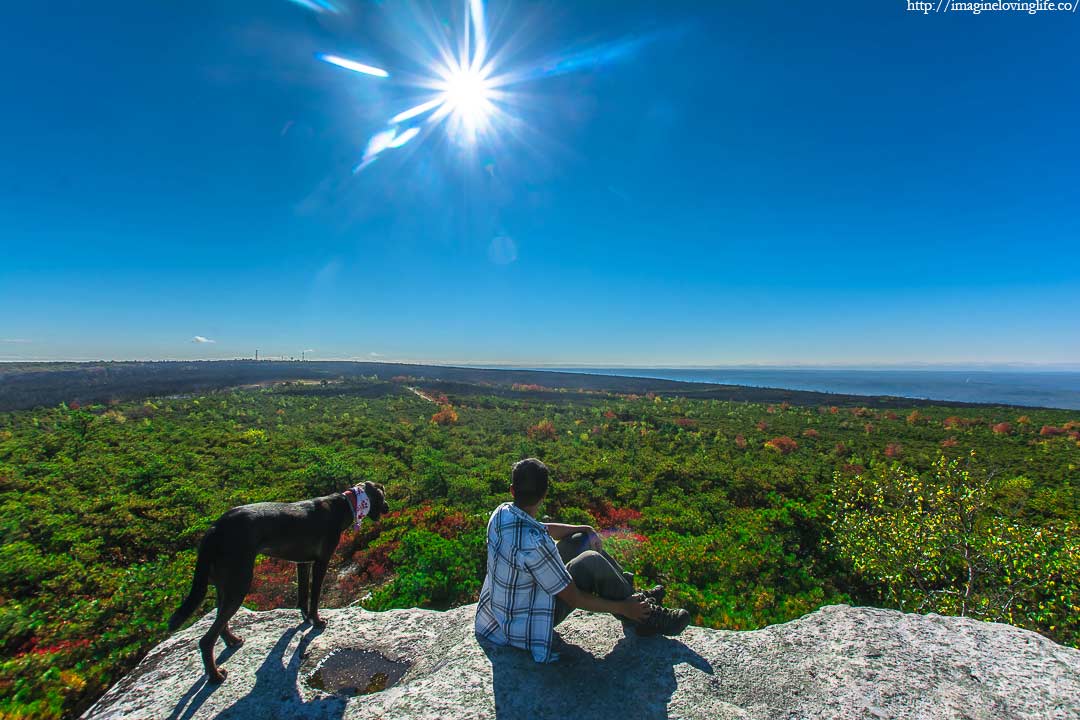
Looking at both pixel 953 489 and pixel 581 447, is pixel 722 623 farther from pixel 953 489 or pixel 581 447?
pixel 581 447

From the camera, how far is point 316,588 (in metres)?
4.36

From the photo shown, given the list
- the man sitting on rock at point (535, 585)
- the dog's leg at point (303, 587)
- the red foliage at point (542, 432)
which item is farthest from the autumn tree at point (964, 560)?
the red foliage at point (542, 432)

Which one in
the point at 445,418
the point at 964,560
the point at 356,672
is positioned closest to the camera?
the point at 356,672

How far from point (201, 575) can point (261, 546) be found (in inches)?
17.8

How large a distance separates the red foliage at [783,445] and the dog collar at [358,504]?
22.5m

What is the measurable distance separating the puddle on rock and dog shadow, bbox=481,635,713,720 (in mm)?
925

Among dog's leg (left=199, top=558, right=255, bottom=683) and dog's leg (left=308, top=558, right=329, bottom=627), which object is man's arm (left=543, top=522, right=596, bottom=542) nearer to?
dog's leg (left=308, top=558, right=329, bottom=627)

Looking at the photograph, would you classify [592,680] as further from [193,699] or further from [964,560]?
[964,560]

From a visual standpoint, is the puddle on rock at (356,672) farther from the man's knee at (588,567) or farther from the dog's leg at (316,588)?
the man's knee at (588,567)

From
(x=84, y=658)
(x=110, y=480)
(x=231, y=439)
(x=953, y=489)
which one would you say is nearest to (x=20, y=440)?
(x=231, y=439)

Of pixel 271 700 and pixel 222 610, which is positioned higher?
pixel 222 610

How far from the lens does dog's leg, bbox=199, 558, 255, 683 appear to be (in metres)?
3.42

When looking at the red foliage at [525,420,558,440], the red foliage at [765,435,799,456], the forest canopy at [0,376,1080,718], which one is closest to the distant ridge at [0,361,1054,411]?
the forest canopy at [0,376,1080,718]

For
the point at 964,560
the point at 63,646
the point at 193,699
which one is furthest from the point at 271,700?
the point at 964,560
